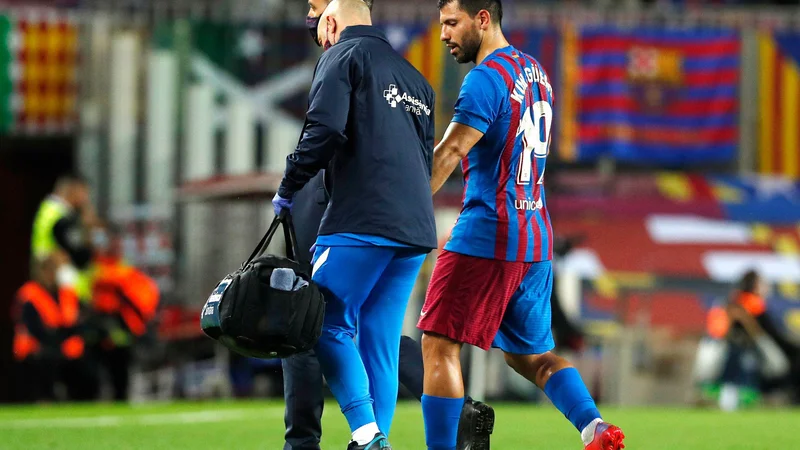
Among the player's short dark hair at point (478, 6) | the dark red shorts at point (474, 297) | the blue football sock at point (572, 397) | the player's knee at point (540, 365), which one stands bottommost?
the blue football sock at point (572, 397)

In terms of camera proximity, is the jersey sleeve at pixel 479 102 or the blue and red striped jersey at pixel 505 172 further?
the blue and red striped jersey at pixel 505 172

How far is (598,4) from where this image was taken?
18438 mm

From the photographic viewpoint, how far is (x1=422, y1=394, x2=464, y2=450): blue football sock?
6.07 m

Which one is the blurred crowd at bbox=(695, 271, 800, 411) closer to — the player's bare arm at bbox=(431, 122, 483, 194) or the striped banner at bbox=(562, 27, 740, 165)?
the striped banner at bbox=(562, 27, 740, 165)

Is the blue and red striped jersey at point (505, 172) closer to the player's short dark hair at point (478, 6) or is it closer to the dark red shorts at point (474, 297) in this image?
the dark red shorts at point (474, 297)

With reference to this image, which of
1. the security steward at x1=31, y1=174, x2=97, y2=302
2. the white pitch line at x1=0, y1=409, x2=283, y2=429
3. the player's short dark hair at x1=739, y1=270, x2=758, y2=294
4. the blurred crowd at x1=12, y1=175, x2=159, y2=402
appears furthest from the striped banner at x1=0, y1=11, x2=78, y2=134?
the player's short dark hair at x1=739, y1=270, x2=758, y2=294

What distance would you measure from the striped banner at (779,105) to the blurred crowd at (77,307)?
7.94 meters

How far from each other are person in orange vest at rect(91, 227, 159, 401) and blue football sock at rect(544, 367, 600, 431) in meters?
9.88

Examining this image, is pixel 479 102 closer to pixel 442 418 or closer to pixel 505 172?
pixel 505 172

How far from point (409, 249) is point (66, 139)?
45.1ft

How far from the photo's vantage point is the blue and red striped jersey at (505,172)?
6164mm

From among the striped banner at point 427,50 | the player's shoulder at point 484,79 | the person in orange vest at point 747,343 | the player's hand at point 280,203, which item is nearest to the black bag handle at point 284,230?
the player's hand at point 280,203

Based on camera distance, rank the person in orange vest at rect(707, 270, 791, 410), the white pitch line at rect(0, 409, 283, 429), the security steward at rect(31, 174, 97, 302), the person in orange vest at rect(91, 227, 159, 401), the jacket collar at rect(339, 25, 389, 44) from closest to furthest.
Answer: the jacket collar at rect(339, 25, 389, 44) < the white pitch line at rect(0, 409, 283, 429) < the security steward at rect(31, 174, 97, 302) < the person in orange vest at rect(91, 227, 159, 401) < the person in orange vest at rect(707, 270, 791, 410)

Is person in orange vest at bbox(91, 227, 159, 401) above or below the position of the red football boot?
below
